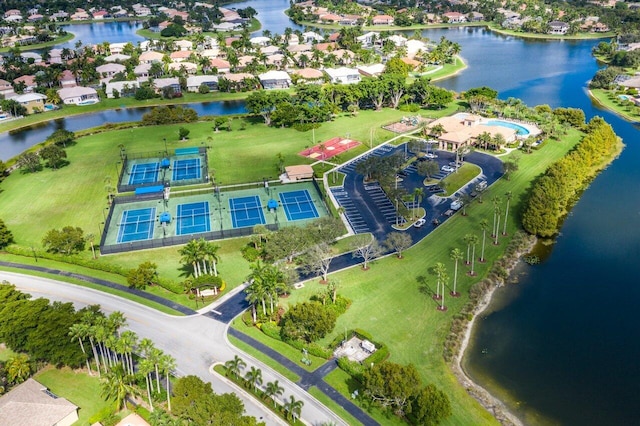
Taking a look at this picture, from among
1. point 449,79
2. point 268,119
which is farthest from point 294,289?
point 449,79

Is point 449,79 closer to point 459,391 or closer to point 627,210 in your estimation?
point 627,210

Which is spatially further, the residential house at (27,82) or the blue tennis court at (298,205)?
the residential house at (27,82)

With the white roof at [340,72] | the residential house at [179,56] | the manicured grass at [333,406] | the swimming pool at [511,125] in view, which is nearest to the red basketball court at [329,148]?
the swimming pool at [511,125]

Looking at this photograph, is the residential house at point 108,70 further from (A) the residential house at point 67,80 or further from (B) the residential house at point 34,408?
(B) the residential house at point 34,408

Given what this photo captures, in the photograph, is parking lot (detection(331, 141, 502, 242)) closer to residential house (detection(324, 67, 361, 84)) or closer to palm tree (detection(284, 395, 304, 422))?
palm tree (detection(284, 395, 304, 422))

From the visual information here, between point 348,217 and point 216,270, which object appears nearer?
point 216,270
